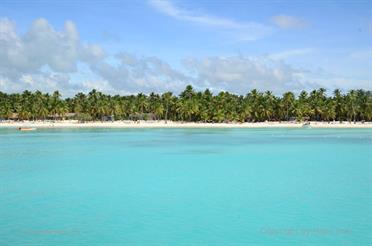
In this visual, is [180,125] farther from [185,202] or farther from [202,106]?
[185,202]

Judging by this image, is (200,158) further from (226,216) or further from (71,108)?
(71,108)

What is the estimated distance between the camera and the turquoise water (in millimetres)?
13695

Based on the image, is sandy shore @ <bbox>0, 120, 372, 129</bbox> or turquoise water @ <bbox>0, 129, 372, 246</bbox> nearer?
turquoise water @ <bbox>0, 129, 372, 246</bbox>

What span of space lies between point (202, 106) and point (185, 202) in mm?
84442

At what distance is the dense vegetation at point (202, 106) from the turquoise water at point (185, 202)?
69377 mm

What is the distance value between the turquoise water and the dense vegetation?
69377mm

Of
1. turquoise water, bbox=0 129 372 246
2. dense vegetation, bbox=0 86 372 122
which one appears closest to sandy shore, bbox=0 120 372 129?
dense vegetation, bbox=0 86 372 122

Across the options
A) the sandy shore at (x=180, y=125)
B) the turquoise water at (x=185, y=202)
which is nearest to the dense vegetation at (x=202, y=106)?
the sandy shore at (x=180, y=125)

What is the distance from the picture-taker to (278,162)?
3228 centimetres

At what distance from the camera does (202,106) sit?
102500 millimetres

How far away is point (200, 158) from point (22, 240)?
22722 mm

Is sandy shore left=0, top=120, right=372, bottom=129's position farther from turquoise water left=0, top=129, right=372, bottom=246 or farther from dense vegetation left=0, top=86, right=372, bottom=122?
turquoise water left=0, top=129, right=372, bottom=246

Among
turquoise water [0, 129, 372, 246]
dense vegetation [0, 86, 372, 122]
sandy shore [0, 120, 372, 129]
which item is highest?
dense vegetation [0, 86, 372, 122]

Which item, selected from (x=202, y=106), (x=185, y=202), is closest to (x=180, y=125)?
(x=202, y=106)
